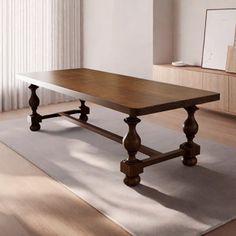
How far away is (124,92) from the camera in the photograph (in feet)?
9.86

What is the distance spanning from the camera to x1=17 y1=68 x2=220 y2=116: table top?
2639mm

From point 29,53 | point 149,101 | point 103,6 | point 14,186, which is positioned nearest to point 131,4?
point 103,6

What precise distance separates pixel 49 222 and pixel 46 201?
0.95 ft

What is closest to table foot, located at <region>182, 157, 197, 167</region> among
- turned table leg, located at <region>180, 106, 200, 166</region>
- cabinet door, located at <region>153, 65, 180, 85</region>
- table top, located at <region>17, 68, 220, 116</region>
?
turned table leg, located at <region>180, 106, 200, 166</region>

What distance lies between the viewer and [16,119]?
458 centimetres

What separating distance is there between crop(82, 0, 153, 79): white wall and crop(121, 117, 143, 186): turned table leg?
2.71 metres

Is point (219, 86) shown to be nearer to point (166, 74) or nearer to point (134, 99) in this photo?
point (166, 74)

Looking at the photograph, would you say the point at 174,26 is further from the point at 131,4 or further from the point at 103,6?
the point at 103,6

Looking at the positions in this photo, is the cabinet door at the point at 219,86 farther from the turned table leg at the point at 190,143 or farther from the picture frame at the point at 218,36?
the turned table leg at the point at 190,143

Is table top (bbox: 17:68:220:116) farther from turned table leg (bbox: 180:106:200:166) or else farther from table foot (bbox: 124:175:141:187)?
table foot (bbox: 124:175:141:187)

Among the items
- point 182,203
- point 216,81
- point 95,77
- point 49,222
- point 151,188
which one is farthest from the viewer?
point 216,81

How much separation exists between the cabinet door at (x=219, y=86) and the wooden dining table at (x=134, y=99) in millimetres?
1252

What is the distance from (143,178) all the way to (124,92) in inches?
24.9

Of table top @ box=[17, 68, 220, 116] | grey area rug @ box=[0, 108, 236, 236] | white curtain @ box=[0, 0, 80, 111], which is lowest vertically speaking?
grey area rug @ box=[0, 108, 236, 236]
